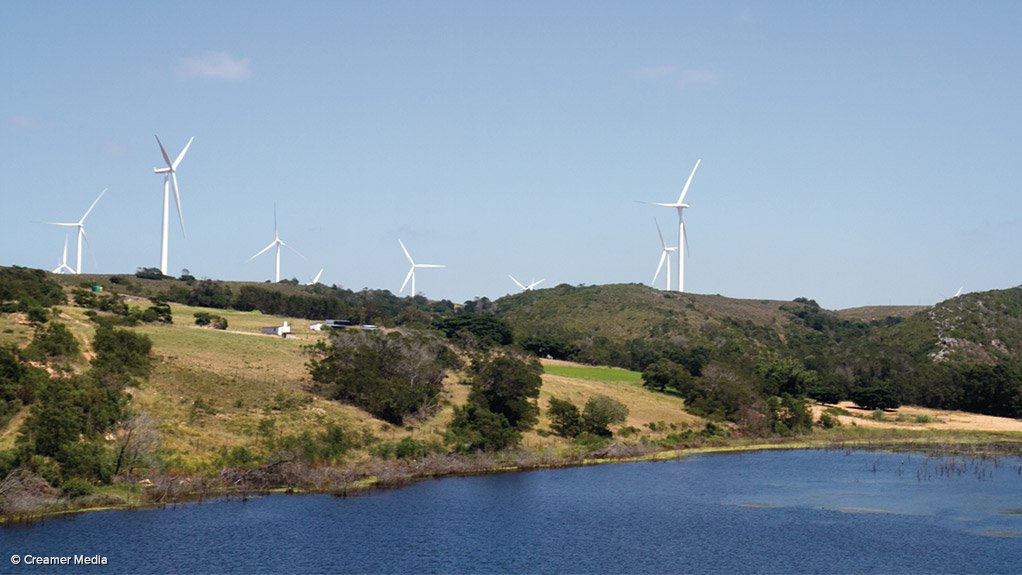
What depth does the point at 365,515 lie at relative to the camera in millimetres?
55500

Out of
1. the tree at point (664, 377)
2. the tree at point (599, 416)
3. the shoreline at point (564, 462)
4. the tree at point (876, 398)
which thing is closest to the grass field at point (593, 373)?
the tree at point (664, 377)

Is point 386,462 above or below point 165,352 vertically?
below

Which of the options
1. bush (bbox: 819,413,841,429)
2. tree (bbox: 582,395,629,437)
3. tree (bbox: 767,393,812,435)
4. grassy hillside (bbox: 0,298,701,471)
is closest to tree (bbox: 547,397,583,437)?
tree (bbox: 582,395,629,437)

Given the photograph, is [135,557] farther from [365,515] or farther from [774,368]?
[774,368]

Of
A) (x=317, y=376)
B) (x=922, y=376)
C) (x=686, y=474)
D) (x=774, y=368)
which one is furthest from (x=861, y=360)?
(x=317, y=376)

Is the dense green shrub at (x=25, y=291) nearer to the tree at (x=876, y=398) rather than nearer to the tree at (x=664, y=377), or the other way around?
the tree at (x=664, y=377)

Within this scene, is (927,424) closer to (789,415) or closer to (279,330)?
(789,415)

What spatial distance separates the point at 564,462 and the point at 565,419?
40.7ft

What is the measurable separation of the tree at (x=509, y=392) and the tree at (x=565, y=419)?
69.7 inches

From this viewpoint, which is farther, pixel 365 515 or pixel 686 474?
pixel 686 474

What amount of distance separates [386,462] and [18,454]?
24.5 m

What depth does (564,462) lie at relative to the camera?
79688 mm

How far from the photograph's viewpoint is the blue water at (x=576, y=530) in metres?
45.2

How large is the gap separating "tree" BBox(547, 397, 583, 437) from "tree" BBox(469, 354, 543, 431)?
69.7 inches
